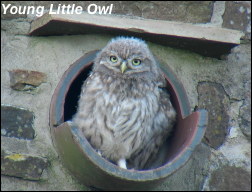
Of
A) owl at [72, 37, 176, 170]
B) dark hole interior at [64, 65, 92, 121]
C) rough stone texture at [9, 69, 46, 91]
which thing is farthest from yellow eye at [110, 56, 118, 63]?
rough stone texture at [9, 69, 46, 91]

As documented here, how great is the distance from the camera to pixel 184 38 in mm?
3650

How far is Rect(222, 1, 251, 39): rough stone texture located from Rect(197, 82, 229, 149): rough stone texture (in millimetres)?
445

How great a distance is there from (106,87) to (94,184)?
0.71 meters

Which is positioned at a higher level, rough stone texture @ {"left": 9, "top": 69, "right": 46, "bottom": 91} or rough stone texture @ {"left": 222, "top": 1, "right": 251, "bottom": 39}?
rough stone texture @ {"left": 222, "top": 1, "right": 251, "bottom": 39}

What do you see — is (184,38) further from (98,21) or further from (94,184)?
(94,184)

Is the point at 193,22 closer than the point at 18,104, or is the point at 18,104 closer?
the point at 18,104

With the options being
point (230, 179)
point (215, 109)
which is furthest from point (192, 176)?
point (215, 109)

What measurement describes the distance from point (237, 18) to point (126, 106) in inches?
41.3

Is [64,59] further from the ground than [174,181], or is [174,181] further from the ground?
[64,59]

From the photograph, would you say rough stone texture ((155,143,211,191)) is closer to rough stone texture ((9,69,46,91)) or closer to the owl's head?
the owl's head

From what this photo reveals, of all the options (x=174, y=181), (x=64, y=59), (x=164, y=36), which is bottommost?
(x=174, y=181)

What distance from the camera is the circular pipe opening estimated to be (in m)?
2.98

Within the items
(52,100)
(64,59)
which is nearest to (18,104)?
(52,100)

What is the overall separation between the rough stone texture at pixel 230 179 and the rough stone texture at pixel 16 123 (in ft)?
3.84
